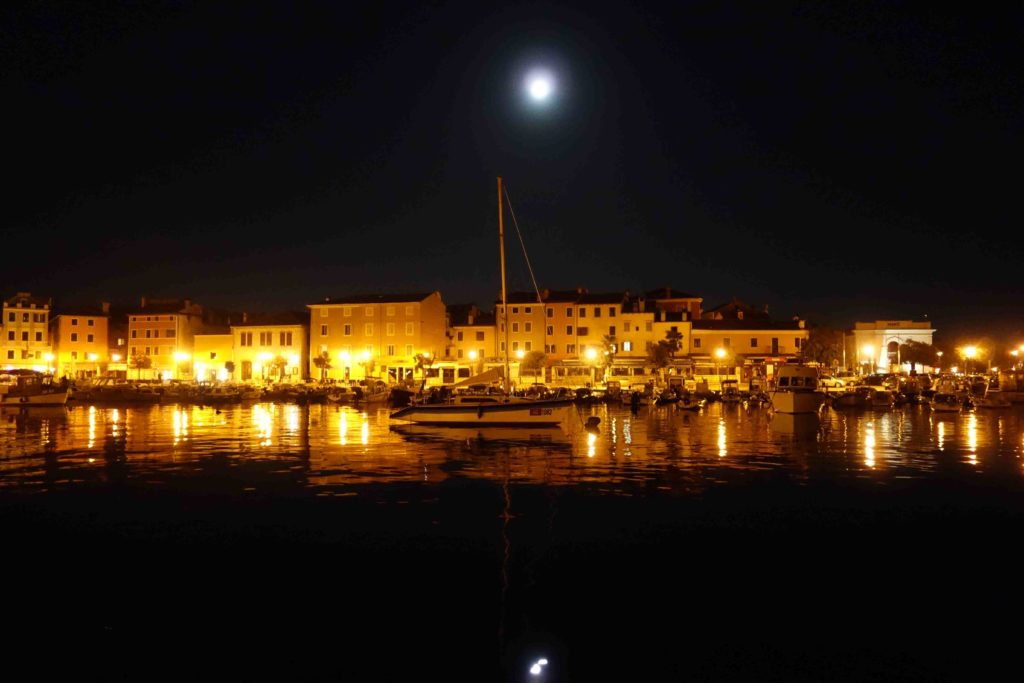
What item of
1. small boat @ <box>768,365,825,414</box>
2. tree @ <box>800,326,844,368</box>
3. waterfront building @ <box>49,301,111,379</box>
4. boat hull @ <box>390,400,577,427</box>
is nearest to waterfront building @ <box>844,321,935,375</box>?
tree @ <box>800,326,844,368</box>

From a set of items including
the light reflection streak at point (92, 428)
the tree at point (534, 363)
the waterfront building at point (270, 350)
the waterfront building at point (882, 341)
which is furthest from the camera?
the waterfront building at point (882, 341)

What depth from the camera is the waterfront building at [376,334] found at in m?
80.2

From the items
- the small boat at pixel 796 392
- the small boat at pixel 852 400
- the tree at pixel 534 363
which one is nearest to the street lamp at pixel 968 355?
the small boat at pixel 852 400

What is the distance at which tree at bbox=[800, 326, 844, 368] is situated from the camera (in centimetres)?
7831

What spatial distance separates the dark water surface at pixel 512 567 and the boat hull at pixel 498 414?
1000 centimetres

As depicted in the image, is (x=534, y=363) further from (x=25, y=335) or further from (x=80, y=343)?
(x=25, y=335)

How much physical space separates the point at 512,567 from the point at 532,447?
1693cm

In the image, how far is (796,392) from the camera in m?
50.6

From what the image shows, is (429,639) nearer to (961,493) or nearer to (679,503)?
(679,503)

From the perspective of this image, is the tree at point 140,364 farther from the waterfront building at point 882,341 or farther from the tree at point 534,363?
the waterfront building at point 882,341

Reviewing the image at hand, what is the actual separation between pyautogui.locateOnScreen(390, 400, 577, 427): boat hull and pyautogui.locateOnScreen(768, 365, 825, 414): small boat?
65.6 ft

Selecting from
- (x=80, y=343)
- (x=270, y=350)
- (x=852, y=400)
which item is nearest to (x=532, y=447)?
(x=852, y=400)

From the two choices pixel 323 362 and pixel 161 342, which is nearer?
pixel 323 362

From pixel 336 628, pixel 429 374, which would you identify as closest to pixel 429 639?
pixel 336 628
